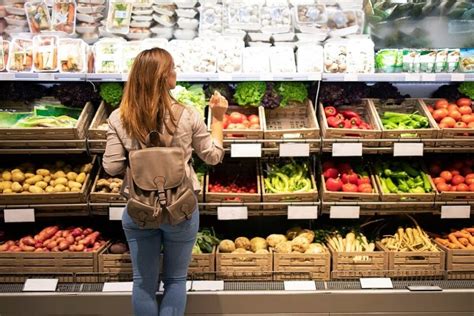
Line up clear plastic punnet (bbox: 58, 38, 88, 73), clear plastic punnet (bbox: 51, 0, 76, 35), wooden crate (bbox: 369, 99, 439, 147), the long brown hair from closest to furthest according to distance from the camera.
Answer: the long brown hair
wooden crate (bbox: 369, 99, 439, 147)
clear plastic punnet (bbox: 58, 38, 88, 73)
clear plastic punnet (bbox: 51, 0, 76, 35)

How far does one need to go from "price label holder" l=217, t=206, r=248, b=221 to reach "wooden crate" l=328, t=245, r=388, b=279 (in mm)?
634

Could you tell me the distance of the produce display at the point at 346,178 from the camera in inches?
145

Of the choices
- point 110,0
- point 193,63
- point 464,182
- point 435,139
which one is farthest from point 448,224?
point 110,0

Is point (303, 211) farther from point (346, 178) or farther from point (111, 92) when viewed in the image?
point (111, 92)

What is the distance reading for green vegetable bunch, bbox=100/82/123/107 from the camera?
12.3 feet

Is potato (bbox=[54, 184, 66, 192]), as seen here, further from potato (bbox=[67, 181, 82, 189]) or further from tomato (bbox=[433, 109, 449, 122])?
tomato (bbox=[433, 109, 449, 122])

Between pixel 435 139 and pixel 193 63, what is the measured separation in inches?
65.7

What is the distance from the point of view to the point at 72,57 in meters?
3.71

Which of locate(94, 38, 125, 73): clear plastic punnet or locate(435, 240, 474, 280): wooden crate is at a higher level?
locate(94, 38, 125, 73): clear plastic punnet

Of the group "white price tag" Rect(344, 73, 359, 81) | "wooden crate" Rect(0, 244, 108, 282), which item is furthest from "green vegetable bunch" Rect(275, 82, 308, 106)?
"wooden crate" Rect(0, 244, 108, 282)

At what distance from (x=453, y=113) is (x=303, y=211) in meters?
1.22

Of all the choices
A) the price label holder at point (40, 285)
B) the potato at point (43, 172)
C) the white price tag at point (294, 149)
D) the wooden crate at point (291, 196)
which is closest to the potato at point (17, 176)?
the potato at point (43, 172)

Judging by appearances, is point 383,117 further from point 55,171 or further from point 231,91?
point 55,171

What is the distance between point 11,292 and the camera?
11.5ft
